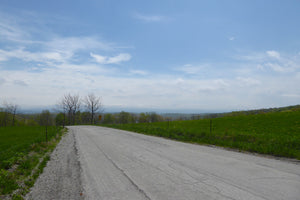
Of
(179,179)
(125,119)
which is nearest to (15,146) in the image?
(179,179)

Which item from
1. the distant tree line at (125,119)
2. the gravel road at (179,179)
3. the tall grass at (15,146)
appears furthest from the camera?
the distant tree line at (125,119)

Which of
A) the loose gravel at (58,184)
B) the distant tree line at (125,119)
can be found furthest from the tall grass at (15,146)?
the distant tree line at (125,119)

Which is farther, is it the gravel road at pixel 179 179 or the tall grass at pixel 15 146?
the tall grass at pixel 15 146

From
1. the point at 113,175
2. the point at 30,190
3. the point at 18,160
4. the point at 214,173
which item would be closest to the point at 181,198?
the point at 214,173

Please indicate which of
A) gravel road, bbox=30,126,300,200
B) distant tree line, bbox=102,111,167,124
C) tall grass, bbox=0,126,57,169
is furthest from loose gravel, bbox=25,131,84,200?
distant tree line, bbox=102,111,167,124

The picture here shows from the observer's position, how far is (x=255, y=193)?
12.8ft

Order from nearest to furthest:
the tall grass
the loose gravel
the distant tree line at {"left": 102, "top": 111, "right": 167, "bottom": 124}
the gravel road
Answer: the gravel road < the loose gravel < the tall grass < the distant tree line at {"left": 102, "top": 111, "right": 167, "bottom": 124}

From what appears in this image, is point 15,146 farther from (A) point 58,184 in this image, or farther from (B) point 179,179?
(B) point 179,179

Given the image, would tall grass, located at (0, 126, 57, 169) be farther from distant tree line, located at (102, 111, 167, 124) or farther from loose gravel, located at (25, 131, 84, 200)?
distant tree line, located at (102, 111, 167, 124)

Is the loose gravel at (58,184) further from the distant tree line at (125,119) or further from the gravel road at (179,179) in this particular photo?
the distant tree line at (125,119)

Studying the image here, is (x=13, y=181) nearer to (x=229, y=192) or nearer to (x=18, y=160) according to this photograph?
(x=18, y=160)

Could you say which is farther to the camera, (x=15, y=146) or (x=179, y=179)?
(x=15, y=146)

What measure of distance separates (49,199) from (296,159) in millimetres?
8642

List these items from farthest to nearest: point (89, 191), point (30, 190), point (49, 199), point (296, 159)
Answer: point (296, 159) → point (30, 190) → point (89, 191) → point (49, 199)
